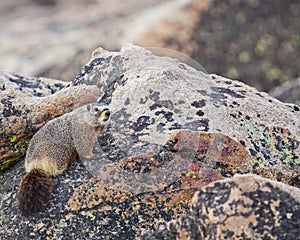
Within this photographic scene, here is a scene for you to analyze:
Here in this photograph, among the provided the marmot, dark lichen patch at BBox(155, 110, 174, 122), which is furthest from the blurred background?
dark lichen patch at BBox(155, 110, 174, 122)

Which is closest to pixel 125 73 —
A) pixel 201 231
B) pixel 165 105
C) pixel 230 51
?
pixel 165 105

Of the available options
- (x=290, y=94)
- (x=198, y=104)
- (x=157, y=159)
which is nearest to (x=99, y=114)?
(x=157, y=159)

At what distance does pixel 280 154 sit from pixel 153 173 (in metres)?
1.51

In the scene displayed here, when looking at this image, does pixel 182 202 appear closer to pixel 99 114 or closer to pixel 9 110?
pixel 99 114

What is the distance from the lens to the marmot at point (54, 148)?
6.36 metres

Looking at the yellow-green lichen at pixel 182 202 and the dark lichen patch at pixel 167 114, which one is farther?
the dark lichen patch at pixel 167 114

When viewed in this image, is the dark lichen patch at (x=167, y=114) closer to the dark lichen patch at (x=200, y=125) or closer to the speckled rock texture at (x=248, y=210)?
the dark lichen patch at (x=200, y=125)

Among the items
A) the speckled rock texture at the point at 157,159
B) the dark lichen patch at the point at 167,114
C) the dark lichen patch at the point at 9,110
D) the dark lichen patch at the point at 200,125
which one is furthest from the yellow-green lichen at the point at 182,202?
the dark lichen patch at the point at 9,110

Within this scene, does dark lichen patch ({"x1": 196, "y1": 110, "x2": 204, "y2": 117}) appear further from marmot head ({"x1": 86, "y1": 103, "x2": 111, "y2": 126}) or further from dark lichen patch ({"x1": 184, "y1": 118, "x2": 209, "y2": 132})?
marmot head ({"x1": 86, "y1": 103, "x2": 111, "y2": 126})

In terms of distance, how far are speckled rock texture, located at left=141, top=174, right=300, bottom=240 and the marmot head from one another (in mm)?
2469

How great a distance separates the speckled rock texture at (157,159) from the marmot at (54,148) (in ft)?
0.41

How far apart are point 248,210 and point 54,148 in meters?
3.56

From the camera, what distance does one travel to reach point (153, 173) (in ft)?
20.8

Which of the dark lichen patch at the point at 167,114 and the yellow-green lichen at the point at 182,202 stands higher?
the dark lichen patch at the point at 167,114
